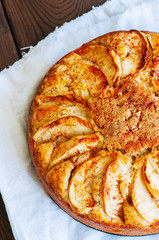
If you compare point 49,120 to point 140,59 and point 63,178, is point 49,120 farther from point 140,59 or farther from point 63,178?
point 140,59

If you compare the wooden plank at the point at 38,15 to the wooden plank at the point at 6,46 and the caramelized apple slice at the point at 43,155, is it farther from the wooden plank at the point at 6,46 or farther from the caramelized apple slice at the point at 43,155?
the caramelized apple slice at the point at 43,155

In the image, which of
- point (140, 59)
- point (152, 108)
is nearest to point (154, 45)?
point (140, 59)

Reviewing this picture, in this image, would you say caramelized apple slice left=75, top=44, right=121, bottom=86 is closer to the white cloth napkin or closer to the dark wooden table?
the white cloth napkin

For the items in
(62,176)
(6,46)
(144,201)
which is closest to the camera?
(144,201)

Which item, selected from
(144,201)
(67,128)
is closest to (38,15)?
(67,128)

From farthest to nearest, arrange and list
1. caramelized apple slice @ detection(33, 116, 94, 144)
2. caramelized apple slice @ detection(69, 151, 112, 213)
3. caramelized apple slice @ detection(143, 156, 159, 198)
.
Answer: caramelized apple slice @ detection(33, 116, 94, 144) < caramelized apple slice @ detection(69, 151, 112, 213) < caramelized apple slice @ detection(143, 156, 159, 198)

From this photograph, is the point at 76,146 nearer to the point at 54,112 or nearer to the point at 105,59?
the point at 54,112

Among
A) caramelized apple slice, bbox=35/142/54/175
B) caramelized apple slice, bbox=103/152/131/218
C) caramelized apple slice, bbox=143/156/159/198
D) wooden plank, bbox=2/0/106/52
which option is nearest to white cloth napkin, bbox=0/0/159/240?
wooden plank, bbox=2/0/106/52
